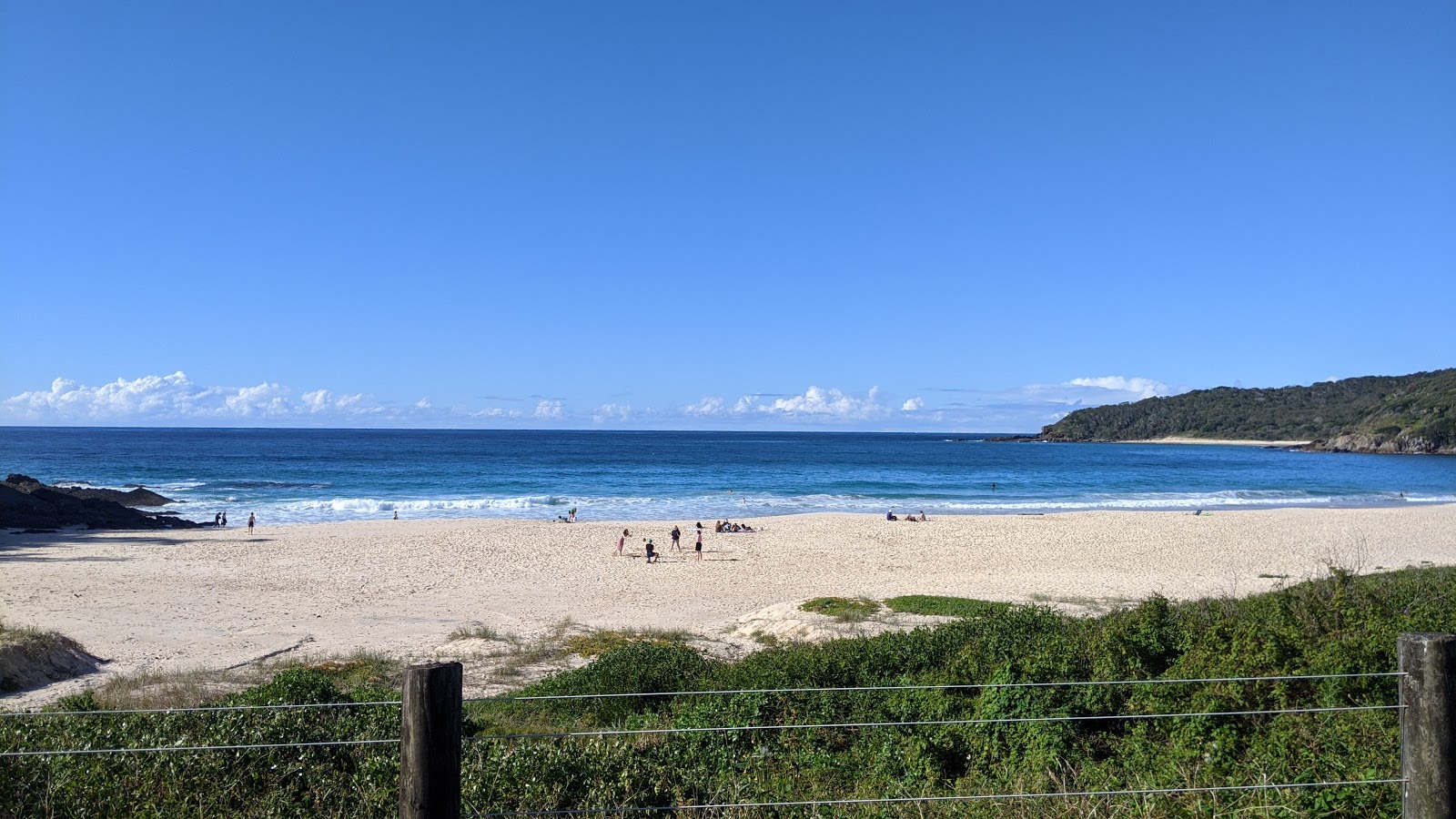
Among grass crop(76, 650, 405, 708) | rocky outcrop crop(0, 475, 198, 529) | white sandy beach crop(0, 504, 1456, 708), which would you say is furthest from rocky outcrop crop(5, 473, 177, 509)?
grass crop(76, 650, 405, 708)

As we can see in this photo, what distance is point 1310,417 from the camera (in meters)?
156

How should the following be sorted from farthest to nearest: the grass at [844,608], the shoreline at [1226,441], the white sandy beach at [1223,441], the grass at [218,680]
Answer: the white sandy beach at [1223,441] < the shoreline at [1226,441] < the grass at [844,608] < the grass at [218,680]

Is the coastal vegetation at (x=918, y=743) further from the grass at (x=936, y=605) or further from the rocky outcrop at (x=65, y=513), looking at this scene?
the rocky outcrop at (x=65, y=513)

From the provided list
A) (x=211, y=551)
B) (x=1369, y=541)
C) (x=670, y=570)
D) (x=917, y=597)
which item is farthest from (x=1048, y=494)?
(x=211, y=551)

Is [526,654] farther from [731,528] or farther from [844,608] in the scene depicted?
[731,528]

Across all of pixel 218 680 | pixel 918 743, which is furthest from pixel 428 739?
pixel 218 680

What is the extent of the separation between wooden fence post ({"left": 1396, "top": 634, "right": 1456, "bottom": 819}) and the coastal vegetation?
53cm

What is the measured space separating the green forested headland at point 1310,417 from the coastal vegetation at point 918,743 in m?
125

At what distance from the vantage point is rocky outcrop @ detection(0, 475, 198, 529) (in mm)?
34188

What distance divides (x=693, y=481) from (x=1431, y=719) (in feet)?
199

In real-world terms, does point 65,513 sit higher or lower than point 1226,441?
lower

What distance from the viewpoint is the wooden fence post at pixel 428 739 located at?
126 inches

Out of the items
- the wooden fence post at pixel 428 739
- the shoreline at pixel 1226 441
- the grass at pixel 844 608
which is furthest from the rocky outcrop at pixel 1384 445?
the wooden fence post at pixel 428 739

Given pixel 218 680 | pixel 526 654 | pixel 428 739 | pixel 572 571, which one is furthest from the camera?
pixel 572 571
